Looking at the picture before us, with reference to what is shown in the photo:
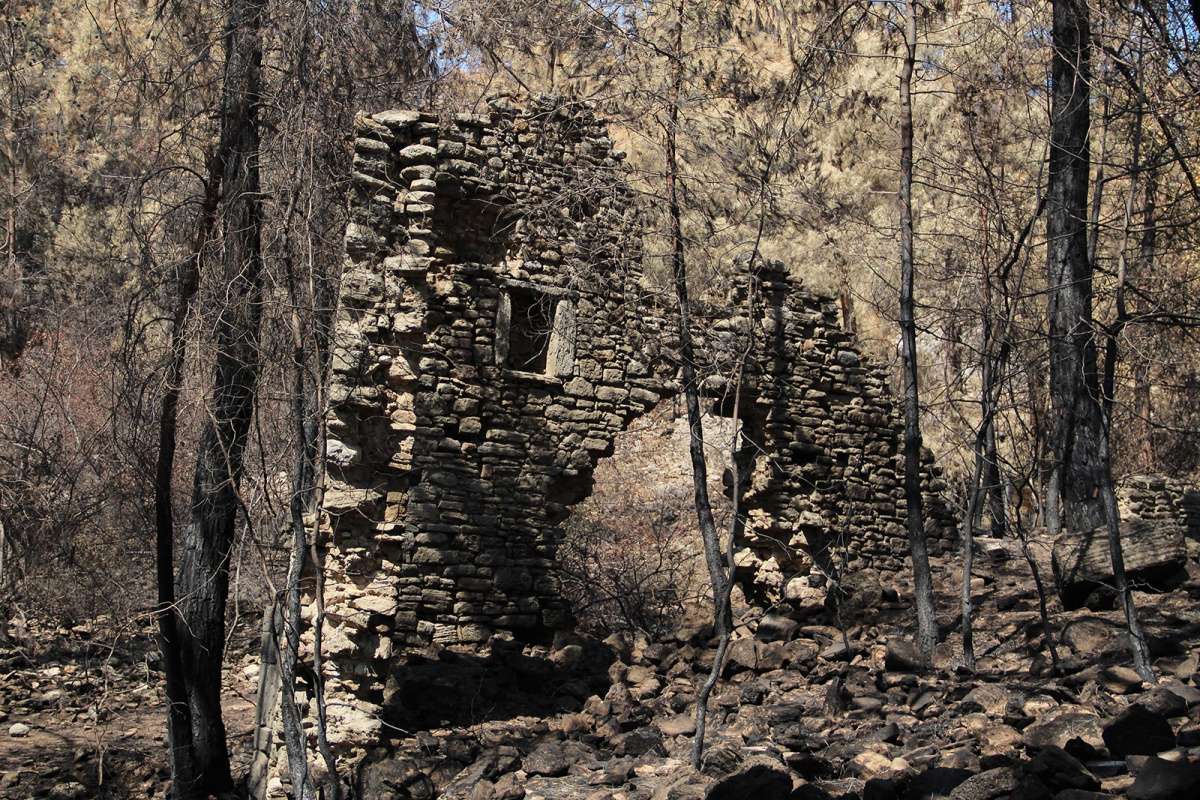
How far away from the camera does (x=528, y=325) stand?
11.1 m

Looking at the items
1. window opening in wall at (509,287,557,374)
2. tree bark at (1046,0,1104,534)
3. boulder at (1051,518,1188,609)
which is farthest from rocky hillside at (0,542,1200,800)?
window opening in wall at (509,287,557,374)

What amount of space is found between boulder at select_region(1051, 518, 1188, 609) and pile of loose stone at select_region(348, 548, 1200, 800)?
19cm

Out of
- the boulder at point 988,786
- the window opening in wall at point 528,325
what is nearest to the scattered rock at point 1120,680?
the boulder at point 988,786

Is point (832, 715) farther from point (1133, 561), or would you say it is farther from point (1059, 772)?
point (1133, 561)

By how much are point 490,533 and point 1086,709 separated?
5.62 meters

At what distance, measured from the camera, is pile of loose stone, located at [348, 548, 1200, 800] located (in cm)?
545

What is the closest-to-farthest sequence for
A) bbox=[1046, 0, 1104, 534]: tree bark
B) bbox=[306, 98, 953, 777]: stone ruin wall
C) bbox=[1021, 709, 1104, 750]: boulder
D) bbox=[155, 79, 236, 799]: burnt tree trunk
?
bbox=[1021, 709, 1104, 750]: boulder
bbox=[155, 79, 236, 799]: burnt tree trunk
bbox=[306, 98, 953, 777]: stone ruin wall
bbox=[1046, 0, 1104, 534]: tree bark

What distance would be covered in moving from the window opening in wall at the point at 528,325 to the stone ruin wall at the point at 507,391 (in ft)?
0.08

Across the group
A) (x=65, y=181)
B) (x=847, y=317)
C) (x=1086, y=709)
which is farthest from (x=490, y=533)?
(x=847, y=317)

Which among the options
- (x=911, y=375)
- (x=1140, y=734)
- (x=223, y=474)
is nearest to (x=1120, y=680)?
(x=1140, y=734)

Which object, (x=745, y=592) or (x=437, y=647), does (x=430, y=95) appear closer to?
(x=437, y=647)

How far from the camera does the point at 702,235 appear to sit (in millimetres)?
11641

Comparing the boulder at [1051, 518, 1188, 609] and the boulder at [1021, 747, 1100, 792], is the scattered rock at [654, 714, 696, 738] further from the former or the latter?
the boulder at [1021, 747, 1100, 792]

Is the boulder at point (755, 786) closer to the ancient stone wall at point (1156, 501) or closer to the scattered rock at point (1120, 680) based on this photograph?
the scattered rock at point (1120, 680)
